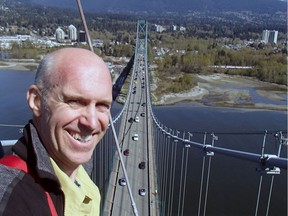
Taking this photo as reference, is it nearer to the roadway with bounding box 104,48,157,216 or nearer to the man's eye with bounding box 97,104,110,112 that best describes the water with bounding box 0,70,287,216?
the man's eye with bounding box 97,104,110,112

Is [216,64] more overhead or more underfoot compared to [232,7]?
more underfoot

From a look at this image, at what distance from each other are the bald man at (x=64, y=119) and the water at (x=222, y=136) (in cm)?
47

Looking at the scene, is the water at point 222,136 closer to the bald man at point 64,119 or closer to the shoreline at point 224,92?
the bald man at point 64,119

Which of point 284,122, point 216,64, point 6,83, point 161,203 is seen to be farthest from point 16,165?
point 216,64

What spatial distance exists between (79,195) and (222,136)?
845 cm

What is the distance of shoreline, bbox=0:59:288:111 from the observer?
1395 cm

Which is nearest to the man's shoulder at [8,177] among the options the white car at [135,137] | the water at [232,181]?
the water at [232,181]

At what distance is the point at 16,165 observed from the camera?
34cm

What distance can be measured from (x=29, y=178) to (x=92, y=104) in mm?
112

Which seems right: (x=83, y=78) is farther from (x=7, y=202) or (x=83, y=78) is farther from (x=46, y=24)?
(x=46, y=24)

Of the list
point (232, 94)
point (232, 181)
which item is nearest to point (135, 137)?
point (232, 181)

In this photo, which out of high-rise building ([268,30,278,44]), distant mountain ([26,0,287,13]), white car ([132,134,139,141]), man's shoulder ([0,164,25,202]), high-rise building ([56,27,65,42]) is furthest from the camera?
distant mountain ([26,0,287,13])

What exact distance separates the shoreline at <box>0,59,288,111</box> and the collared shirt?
1320cm

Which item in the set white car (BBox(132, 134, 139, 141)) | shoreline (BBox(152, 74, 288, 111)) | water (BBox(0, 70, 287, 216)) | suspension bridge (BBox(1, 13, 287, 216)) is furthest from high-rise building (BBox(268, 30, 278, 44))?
white car (BBox(132, 134, 139, 141))
